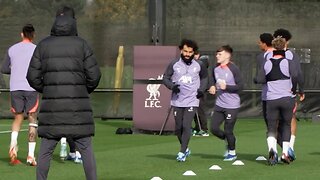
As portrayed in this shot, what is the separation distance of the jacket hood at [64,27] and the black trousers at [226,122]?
476 centimetres

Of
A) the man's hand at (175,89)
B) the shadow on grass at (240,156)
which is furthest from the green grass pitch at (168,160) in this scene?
the man's hand at (175,89)

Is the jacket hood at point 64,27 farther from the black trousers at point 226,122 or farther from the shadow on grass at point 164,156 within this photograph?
the shadow on grass at point 164,156

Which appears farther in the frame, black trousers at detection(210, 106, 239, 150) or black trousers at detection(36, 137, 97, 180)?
black trousers at detection(210, 106, 239, 150)

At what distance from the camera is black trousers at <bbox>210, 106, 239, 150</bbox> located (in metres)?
14.0

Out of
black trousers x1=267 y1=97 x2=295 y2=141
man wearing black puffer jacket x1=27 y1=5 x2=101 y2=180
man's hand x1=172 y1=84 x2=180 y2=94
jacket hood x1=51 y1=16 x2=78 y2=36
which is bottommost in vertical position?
black trousers x1=267 y1=97 x2=295 y2=141

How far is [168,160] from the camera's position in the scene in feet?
45.8

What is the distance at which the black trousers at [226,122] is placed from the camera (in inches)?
550

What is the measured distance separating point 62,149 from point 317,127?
900cm

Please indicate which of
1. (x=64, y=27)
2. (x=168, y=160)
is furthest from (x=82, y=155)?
(x=168, y=160)

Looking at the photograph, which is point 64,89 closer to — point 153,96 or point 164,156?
point 164,156

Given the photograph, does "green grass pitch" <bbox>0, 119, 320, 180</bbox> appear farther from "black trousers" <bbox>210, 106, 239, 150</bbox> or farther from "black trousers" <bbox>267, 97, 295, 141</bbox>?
"black trousers" <bbox>267, 97, 295, 141</bbox>

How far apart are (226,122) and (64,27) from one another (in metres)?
4.91

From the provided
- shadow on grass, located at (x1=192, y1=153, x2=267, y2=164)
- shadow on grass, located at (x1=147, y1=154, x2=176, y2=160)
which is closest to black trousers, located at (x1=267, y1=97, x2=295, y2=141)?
shadow on grass, located at (x1=192, y1=153, x2=267, y2=164)

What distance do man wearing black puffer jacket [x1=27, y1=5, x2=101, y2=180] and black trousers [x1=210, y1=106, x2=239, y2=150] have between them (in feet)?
15.4
